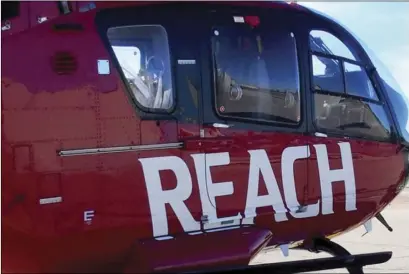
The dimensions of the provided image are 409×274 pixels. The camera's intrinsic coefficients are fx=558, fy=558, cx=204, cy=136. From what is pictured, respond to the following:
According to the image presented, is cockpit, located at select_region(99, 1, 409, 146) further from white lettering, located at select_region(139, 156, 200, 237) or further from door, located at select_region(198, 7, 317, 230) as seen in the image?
white lettering, located at select_region(139, 156, 200, 237)

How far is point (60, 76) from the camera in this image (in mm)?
3600

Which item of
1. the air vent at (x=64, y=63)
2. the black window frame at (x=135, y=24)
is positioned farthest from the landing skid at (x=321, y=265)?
the air vent at (x=64, y=63)

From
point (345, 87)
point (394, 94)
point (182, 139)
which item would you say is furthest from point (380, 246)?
point (182, 139)

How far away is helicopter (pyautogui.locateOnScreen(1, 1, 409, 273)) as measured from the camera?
353 centimetres

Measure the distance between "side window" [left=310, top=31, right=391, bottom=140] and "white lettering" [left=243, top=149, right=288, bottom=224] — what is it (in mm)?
683

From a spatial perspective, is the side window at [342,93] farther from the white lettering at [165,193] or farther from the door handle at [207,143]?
the white lettering at [165,193]

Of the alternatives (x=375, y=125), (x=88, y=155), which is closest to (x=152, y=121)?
(x=88, y=155)

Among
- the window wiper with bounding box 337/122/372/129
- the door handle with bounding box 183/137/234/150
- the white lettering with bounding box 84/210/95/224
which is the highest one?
the window wiper with bounding box 337/122/372/129

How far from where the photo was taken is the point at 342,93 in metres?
4.90

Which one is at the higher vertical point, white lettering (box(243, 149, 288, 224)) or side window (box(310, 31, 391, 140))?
side window (box(310, 31, 391, 140))

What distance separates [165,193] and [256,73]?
1.27 metres

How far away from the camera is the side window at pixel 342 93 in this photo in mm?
4719

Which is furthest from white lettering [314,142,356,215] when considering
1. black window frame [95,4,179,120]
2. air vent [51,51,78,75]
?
air vent [51,51,78,75]

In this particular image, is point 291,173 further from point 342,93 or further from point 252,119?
point 342,93
